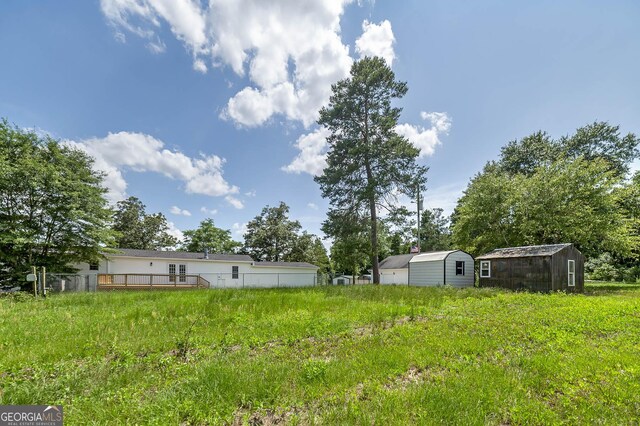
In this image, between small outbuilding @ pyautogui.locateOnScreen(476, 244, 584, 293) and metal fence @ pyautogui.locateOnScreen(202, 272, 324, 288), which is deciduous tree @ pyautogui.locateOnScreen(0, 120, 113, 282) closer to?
metal fence @ pyautogui.locateOnScreen(202, 272, 324, 288)

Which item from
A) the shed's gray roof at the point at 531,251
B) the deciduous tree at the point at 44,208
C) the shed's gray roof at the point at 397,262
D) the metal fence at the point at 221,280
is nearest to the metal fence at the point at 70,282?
the metal fence at the point at 221,280

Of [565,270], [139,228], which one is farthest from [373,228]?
[139,228]

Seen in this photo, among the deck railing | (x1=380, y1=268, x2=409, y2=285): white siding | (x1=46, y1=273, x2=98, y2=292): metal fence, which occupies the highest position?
(x1=46, y1=273, x2=98, y2=292): metal fence

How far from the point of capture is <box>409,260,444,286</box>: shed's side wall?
60.4 feet

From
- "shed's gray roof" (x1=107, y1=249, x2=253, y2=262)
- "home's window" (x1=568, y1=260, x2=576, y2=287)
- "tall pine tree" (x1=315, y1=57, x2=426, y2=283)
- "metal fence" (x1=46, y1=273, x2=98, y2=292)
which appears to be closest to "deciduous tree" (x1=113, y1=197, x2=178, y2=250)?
"shed's gray roof" (x1=107, y1=249, x2=253, y2=262)

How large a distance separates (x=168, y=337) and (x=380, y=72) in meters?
18.0

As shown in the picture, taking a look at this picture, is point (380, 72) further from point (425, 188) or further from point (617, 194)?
point (617, 194)

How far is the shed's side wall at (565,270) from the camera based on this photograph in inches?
544

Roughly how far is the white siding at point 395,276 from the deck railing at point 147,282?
57.4 feet

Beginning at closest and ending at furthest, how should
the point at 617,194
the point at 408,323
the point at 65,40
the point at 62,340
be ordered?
the point at 62,340 → the point at 408,323 → the point at 65,40 → the point at 617,194

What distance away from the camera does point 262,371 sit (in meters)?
3.66

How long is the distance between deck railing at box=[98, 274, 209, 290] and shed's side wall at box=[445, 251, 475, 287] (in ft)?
56.3

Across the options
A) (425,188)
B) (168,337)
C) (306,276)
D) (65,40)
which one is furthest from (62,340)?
(306,276)

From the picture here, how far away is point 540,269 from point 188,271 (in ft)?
76.9
